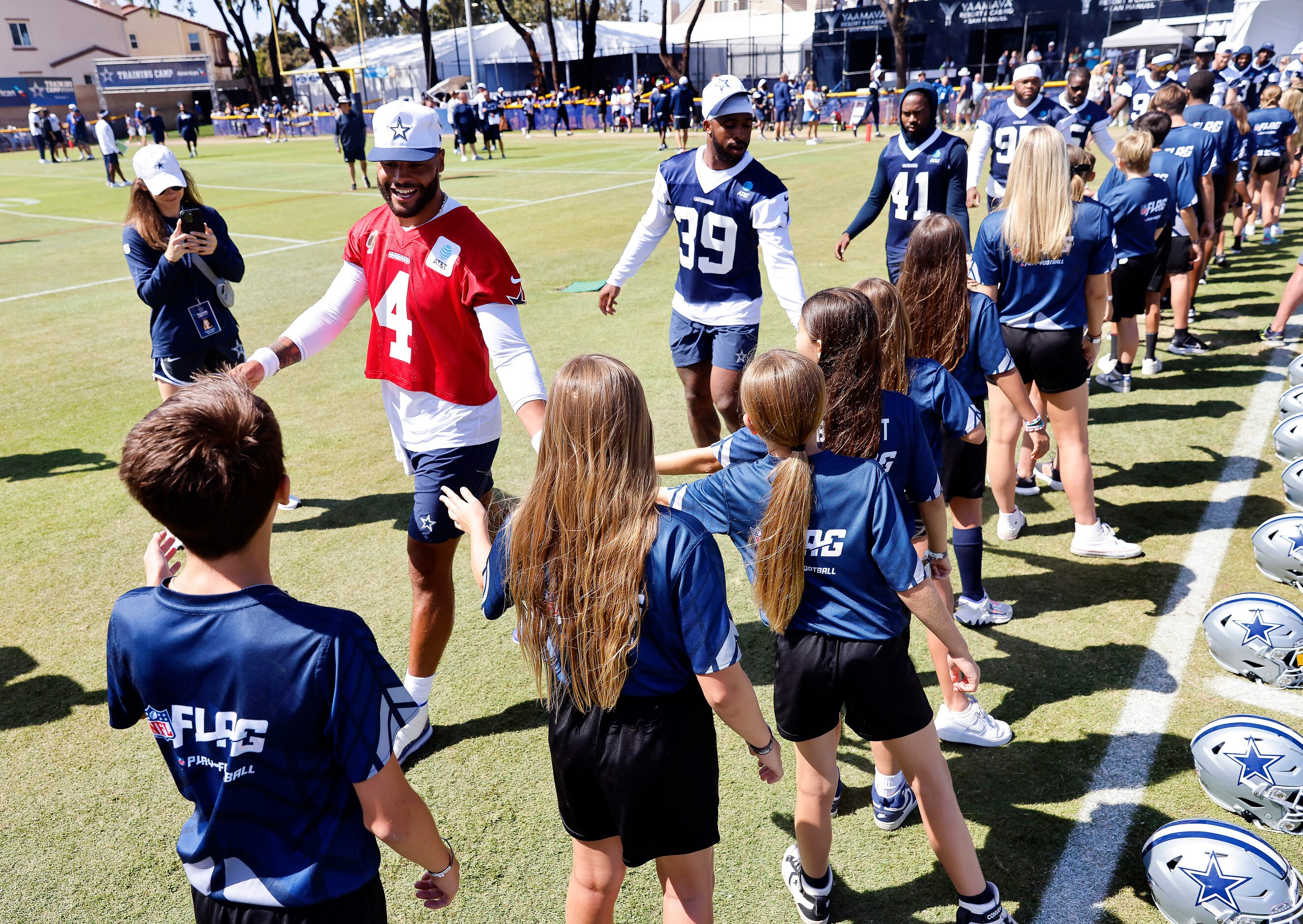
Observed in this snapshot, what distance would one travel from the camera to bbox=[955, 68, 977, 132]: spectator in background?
34781 mm

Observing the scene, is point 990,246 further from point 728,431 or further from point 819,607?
point 819,607

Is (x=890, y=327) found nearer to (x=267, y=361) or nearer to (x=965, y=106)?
(x=267, y=361)

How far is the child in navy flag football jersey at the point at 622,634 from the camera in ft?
7.42

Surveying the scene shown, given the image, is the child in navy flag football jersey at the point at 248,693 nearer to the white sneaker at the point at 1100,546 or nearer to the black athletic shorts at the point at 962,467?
the black athletic shorts at the point at 962,467

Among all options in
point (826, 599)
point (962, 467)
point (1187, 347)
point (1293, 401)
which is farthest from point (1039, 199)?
point (1187, 347)

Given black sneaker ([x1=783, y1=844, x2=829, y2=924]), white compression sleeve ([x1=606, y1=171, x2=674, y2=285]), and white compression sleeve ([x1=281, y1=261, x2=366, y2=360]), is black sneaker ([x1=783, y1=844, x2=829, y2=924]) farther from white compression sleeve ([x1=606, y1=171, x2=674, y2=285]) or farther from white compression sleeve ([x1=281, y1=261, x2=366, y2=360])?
white compression sleeve ([x1=606, y1=171, x2=674, y2=285])

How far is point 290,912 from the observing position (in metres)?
1.93

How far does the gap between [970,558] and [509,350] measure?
2.56 metres

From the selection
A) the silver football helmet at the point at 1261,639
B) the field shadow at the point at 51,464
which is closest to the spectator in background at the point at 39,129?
the field shadow at the point at 51,464

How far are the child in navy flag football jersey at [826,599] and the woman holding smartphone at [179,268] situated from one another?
426 centimetres

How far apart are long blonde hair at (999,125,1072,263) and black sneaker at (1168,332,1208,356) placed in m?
4.79

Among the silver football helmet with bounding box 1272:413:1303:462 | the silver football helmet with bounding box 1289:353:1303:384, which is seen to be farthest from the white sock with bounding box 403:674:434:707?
the silver football helmet with bounding box 1289:353:1303:384

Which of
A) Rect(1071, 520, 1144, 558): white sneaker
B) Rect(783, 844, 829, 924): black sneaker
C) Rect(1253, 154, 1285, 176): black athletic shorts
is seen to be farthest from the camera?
Rect(1253, 154, 1285, 176): black athletic shorts

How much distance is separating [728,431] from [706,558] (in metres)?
4.17
